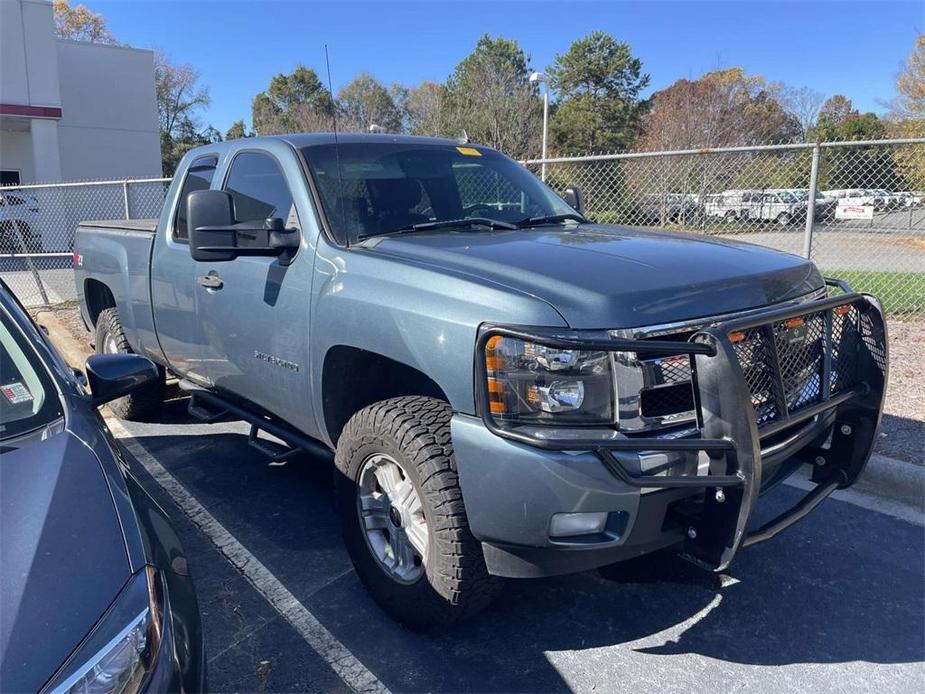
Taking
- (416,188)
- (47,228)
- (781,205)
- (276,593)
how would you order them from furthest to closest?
(47,228) → (781,205) → (416,188) → (276,593)

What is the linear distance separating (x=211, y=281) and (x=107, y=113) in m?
27.6

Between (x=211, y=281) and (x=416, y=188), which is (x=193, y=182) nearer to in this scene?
(x=211, y=281)

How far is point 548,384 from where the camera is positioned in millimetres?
→ 2320

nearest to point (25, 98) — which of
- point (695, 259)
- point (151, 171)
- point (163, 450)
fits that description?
point (151, 171)

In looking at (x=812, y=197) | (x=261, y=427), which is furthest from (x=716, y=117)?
(x=261, y=427)

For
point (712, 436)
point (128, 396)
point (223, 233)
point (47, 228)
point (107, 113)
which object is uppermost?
point (107, 113)

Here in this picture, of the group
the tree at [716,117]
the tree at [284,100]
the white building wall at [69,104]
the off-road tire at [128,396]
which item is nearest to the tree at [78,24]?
the tree at [284,100]

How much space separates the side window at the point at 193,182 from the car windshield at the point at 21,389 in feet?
6.32

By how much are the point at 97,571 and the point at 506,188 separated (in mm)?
3002

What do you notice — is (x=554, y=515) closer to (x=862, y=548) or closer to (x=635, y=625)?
(x=635, y=625)

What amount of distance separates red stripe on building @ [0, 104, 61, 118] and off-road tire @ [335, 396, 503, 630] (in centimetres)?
2215

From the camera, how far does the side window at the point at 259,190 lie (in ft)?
11.8

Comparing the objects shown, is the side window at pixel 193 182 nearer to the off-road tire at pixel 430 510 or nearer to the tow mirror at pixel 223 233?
the tow mirror at pixel 223 233

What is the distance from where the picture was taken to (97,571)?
171cm
